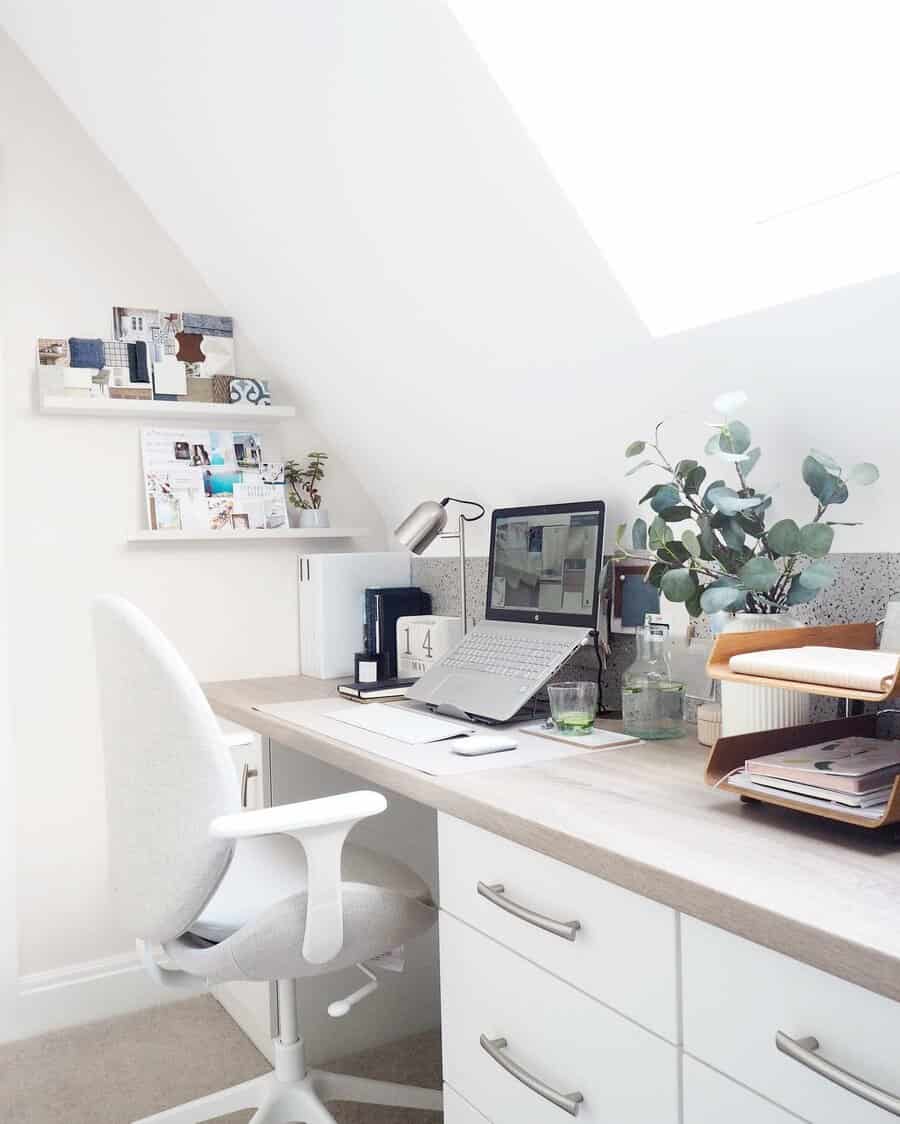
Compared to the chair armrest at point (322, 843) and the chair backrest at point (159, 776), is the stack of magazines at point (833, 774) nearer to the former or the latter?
the chair armrest at point (322, 843)

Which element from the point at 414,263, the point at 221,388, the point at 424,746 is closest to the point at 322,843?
the point at 424,746

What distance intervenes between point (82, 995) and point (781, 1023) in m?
2.08

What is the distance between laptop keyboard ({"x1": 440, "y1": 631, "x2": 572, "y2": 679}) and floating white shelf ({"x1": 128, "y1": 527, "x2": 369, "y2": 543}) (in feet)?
2.37

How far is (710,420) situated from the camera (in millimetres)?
1696

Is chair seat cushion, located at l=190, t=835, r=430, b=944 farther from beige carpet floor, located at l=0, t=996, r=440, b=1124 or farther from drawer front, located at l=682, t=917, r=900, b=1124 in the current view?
drawer front, located at l=682, t=917, r=900, b=1124

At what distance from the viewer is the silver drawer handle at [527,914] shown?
46.1 inches

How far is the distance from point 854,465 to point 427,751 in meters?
0.79

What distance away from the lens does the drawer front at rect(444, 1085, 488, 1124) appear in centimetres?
138

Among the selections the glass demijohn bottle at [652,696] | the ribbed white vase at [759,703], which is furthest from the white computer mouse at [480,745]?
the ribbed white vase at [759,703]

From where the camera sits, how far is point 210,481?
8.73ft

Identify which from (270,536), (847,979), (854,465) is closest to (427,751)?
(854,465)

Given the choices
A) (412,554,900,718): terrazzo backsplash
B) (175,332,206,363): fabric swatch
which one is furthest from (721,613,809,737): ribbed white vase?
(175,332,206,363): fabric swatch

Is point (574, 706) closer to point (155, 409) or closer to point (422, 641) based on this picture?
point (422, 641)

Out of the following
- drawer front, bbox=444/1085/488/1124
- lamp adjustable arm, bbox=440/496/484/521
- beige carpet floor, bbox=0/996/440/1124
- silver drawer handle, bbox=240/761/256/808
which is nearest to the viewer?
drawer front, bbox=444/1085/488/1124
